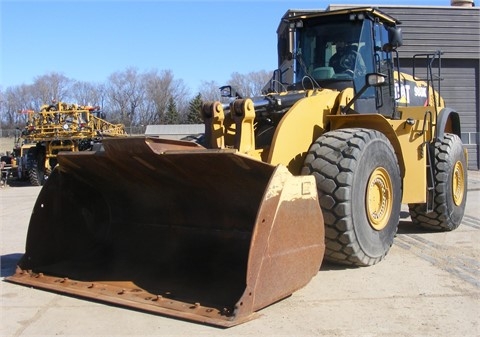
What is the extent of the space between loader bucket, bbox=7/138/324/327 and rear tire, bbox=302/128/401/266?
564 mm

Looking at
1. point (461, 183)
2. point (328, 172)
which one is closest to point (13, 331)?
point (328, 172)

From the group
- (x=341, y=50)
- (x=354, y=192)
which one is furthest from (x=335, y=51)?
(x=354, y=192)

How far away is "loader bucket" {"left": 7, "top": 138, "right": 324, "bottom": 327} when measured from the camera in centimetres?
416

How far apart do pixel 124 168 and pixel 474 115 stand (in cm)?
1689

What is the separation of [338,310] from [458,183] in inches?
192

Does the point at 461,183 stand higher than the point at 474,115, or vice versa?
the point at 474,115

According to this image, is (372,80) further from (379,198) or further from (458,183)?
(458,183)

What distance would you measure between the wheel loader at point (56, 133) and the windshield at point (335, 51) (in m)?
15.4

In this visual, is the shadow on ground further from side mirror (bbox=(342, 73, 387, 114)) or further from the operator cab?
side mirror (bbox=(342, 73, 387, 114))

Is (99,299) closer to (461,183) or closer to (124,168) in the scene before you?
(124,168)

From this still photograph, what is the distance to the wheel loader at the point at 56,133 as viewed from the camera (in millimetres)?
21781

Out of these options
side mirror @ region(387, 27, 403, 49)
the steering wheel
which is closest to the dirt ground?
the steering wheel

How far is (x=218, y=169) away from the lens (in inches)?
185

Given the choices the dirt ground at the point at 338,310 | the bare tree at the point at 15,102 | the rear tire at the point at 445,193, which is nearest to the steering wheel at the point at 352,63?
the rear tire at the point at 445,193
